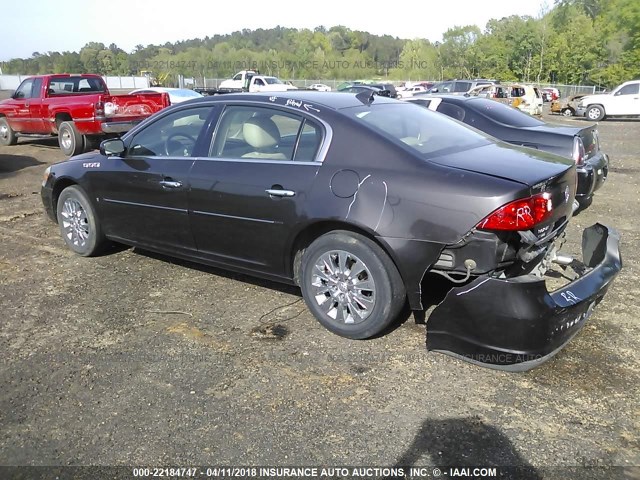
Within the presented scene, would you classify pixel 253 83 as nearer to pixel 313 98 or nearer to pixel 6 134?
pixel 6 134

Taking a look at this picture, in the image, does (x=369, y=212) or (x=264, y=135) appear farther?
(x=264, y=135)

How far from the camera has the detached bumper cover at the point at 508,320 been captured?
10.1 feet

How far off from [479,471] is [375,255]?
1432 millimetres

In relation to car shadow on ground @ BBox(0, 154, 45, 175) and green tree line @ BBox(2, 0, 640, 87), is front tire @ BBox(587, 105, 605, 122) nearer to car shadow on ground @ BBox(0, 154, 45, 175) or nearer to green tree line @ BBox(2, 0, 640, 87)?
car shadow on ground @ BBox(0, 154, 45, 175)

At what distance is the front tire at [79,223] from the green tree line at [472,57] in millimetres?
58921

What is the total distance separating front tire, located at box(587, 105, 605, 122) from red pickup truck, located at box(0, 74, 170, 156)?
795 inches

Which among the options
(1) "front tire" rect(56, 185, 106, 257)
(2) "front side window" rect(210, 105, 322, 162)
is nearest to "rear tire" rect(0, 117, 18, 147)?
(1) "front tire" rect(56, 185, 106, 257)

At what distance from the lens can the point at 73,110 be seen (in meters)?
12.3

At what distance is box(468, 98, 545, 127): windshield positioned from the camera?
305 inches

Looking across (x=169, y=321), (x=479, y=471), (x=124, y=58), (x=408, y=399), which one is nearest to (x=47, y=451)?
(x=169, y=321)

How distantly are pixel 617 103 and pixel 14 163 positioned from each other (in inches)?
937

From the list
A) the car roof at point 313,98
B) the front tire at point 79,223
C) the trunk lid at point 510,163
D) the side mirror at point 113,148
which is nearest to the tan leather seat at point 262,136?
the car roof at point 313,98

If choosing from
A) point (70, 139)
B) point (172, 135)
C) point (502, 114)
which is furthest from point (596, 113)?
point (172, 135)

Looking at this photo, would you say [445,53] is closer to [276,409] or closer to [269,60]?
[269,60]
